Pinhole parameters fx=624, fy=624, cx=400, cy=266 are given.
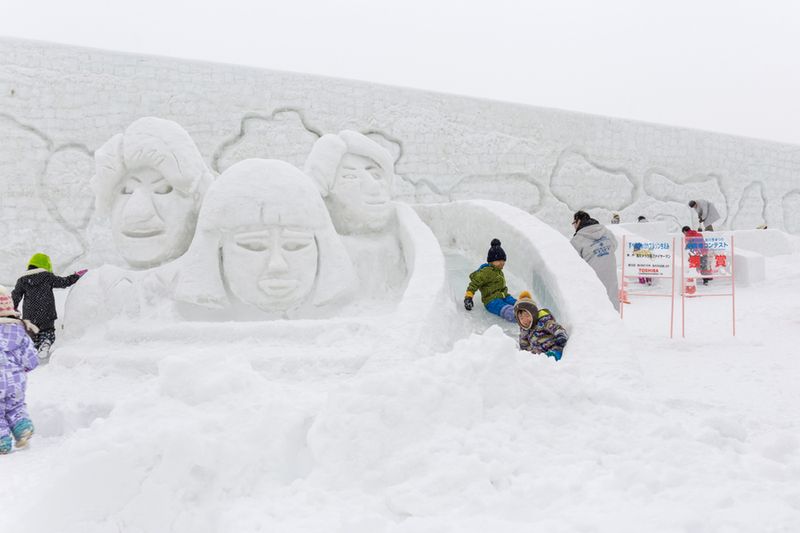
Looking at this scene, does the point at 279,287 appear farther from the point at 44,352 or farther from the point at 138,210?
the point at 44,352

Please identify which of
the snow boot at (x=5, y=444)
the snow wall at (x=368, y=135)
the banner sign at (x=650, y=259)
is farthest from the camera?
the snow wall at (x=368, y=135)

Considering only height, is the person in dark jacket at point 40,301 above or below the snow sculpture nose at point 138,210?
below

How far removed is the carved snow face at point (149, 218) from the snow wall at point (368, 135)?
375 cm

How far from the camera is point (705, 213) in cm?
1098

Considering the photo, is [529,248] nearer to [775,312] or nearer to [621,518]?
[775,312]

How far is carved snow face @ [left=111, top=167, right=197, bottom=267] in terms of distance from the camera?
181 inches

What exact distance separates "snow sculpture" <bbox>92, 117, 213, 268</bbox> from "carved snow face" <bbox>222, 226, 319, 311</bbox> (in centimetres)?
74

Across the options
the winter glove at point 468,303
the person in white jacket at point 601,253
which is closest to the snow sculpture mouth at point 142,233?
the winter glove at point 468,303

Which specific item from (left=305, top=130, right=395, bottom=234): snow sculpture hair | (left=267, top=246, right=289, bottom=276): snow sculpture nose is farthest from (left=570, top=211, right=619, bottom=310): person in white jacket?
(left=267, top=246, right=289, bottom=276): snow sculpture nose

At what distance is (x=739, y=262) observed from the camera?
860 cm

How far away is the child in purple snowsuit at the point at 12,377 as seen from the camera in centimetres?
306

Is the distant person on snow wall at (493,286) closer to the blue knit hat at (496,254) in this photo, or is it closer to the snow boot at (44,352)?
the blue knit hat at (496,254)

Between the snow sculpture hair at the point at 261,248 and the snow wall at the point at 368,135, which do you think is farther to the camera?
Result: the snow wall at the point at 368,135

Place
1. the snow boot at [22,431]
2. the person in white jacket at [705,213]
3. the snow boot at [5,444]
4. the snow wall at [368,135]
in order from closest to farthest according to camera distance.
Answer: the snow boot at [5,444] → the snow boot at [22,431] → the snow wall at [368,135] → the person in white jacket at [705,213]
